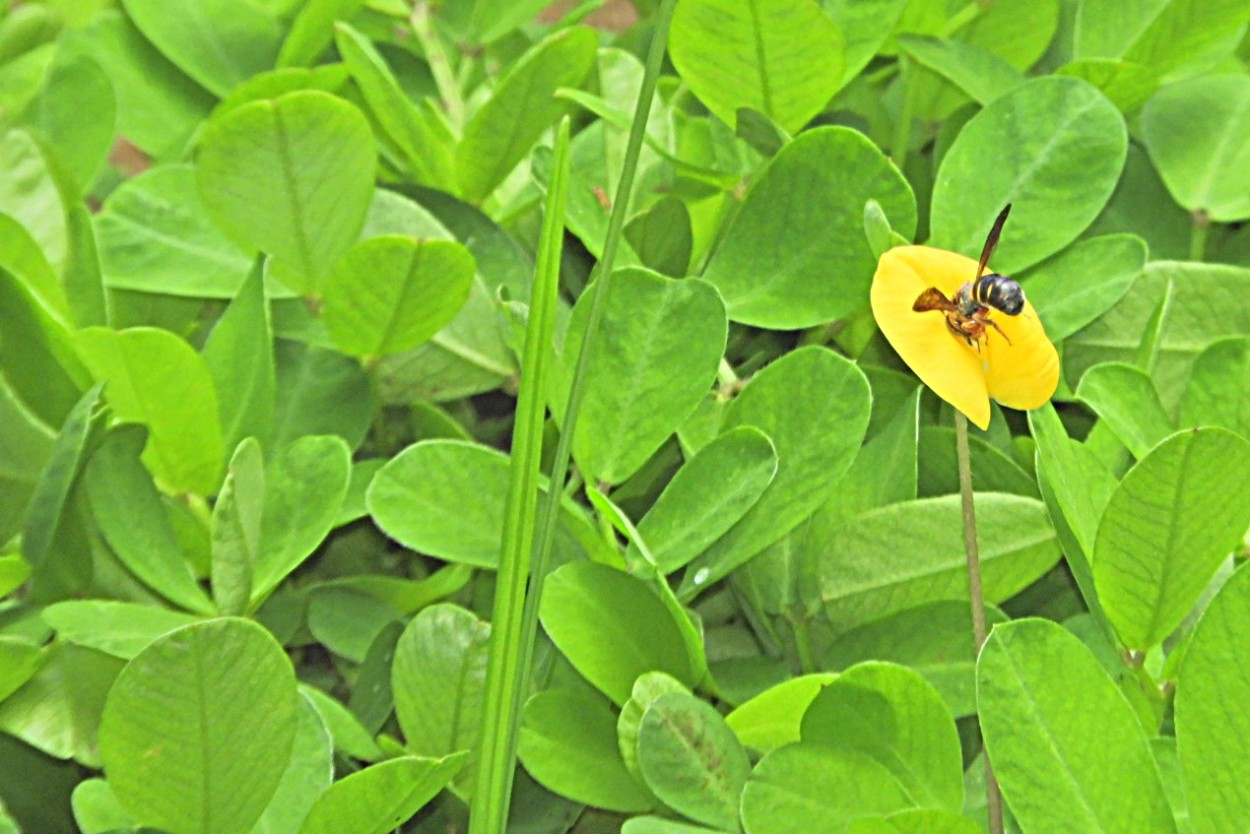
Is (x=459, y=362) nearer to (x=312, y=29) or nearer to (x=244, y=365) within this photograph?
(x=244, y=365)

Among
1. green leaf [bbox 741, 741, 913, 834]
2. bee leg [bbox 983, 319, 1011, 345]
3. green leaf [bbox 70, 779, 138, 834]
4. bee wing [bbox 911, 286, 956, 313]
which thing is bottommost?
green leaf [bbox 70, 779, 138, 834]

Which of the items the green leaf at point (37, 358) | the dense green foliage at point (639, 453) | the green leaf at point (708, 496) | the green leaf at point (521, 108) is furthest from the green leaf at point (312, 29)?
the green leaf at point (708, 496)

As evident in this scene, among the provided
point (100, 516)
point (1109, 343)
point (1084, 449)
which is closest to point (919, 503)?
point (1084, 449)

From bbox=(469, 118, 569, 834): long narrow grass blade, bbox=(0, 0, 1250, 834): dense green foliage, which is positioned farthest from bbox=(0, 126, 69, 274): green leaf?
bbox=(469, 118, 569, 834): long narrow grass blade

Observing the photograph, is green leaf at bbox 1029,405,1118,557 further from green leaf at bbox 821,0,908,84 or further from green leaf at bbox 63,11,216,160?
green leaf at bbox 63,11,216,160

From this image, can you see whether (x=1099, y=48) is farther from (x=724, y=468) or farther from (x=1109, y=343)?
(x=724, y=468)

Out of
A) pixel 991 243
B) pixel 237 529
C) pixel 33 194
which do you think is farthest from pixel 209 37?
pixel 991 243
